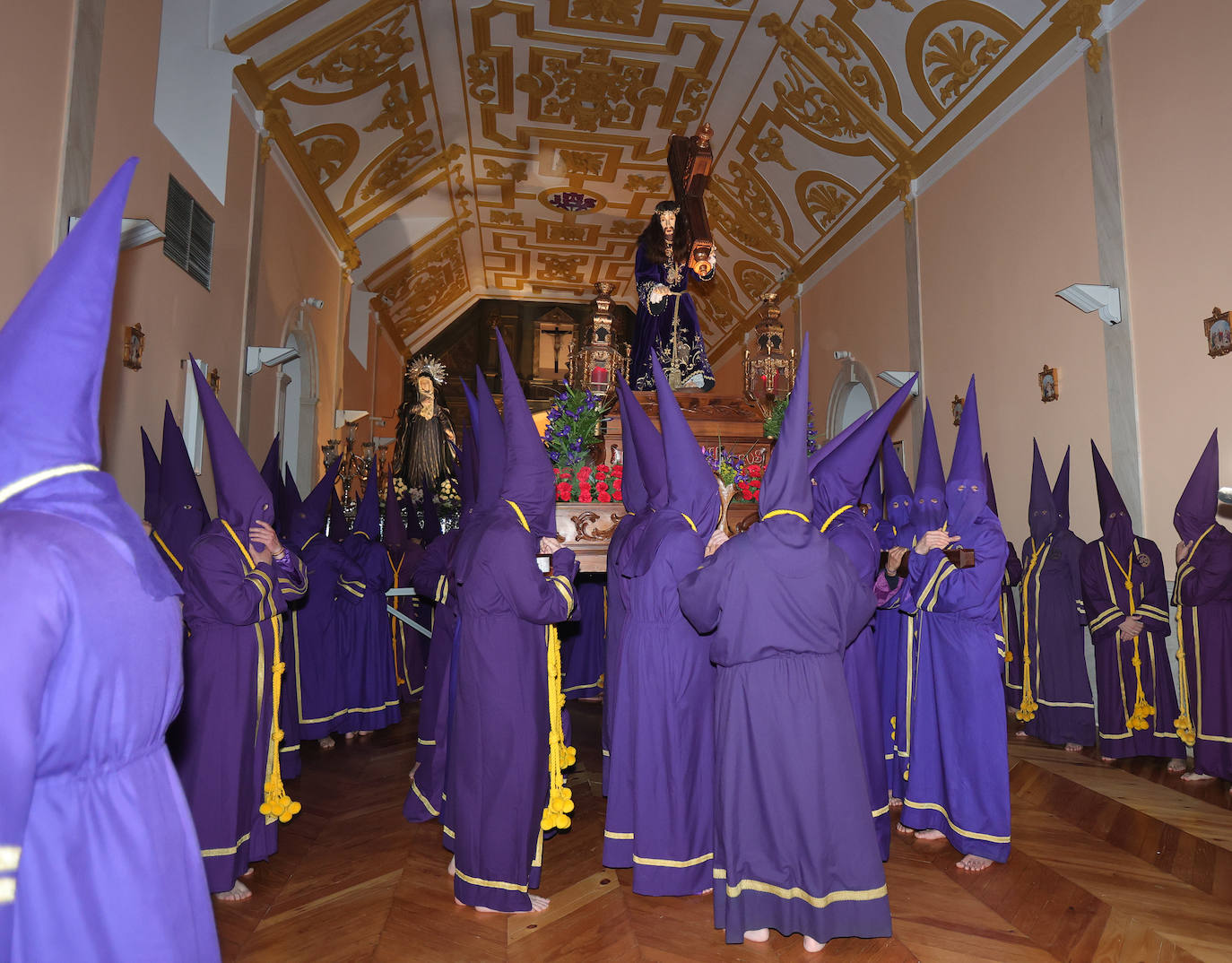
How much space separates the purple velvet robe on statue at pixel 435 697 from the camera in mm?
3820

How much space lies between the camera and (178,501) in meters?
4.37

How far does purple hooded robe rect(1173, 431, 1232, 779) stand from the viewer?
15.4 ft

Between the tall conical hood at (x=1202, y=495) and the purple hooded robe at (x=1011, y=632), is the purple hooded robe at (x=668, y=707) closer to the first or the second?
the tall conical hood at (x=1202, y=495)

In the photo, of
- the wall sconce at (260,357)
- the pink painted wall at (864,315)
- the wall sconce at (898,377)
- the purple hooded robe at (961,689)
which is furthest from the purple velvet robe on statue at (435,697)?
the wall sconce at (898,377)

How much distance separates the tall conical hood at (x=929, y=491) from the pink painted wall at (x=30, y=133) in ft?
15.1

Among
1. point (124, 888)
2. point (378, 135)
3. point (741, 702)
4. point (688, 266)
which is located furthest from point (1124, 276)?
point (378, 135)

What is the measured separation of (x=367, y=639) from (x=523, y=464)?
3.71m

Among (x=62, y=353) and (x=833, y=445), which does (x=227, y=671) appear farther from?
(x=833, y=445)

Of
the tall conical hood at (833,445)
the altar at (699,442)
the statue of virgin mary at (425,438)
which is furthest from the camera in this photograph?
the statue of virgin mary at (425,438)

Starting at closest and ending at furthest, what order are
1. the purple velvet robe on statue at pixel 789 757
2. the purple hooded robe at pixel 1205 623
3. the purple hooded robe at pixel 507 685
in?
the purple velvet robe on statue at pixel 789 757 → the purple hooded robe at pixel 507 685 → the purple hooded robe at pixel 1205 623

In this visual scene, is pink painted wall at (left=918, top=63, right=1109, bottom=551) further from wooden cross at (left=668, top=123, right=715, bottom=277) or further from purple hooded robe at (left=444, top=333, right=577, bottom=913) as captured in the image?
purple hooded robe at (left=444, top=333, right=577, bottom=913)

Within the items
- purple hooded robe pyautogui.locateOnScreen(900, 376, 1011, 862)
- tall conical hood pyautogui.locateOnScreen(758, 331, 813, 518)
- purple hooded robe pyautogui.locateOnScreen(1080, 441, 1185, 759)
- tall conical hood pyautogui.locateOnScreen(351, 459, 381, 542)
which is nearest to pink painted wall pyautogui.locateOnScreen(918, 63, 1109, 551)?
purple hooded robe pyautogui.locateOnScreen(1080, 441, 1185, 759)

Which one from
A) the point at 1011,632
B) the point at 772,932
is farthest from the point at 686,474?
the point at 1011,632

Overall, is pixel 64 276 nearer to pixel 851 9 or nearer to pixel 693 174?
pixel 693 174
